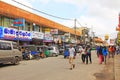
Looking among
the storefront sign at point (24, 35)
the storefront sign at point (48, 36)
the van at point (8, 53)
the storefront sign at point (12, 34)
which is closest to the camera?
the van at point (8, 53)

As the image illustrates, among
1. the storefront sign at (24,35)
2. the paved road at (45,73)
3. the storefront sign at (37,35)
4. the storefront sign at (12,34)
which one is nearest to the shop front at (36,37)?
the storefront sign at (37,35)

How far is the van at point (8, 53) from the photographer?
76.3 feet

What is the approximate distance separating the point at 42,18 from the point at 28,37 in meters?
9.32

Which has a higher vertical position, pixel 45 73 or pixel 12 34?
pixel 12 34

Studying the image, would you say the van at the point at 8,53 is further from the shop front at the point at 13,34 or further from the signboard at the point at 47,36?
the signboard at the point at 47,36

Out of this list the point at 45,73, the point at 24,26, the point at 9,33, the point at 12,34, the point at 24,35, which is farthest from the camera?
the point at 24,26

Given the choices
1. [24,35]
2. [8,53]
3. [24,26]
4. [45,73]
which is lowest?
[45,73]

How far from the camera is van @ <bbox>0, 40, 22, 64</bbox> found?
23.3m

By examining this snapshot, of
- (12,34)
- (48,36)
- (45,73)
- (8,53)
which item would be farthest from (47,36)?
(45,73)

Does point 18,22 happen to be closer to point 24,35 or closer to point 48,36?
point 24,35

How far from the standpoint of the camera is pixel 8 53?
24.1 m

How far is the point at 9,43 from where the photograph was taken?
24.8 meters

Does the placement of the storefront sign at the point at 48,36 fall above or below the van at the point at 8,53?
above

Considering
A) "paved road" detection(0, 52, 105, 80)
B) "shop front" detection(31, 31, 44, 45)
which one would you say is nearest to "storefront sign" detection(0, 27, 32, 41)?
"shop front" detection(31, 31, 44, 45)
